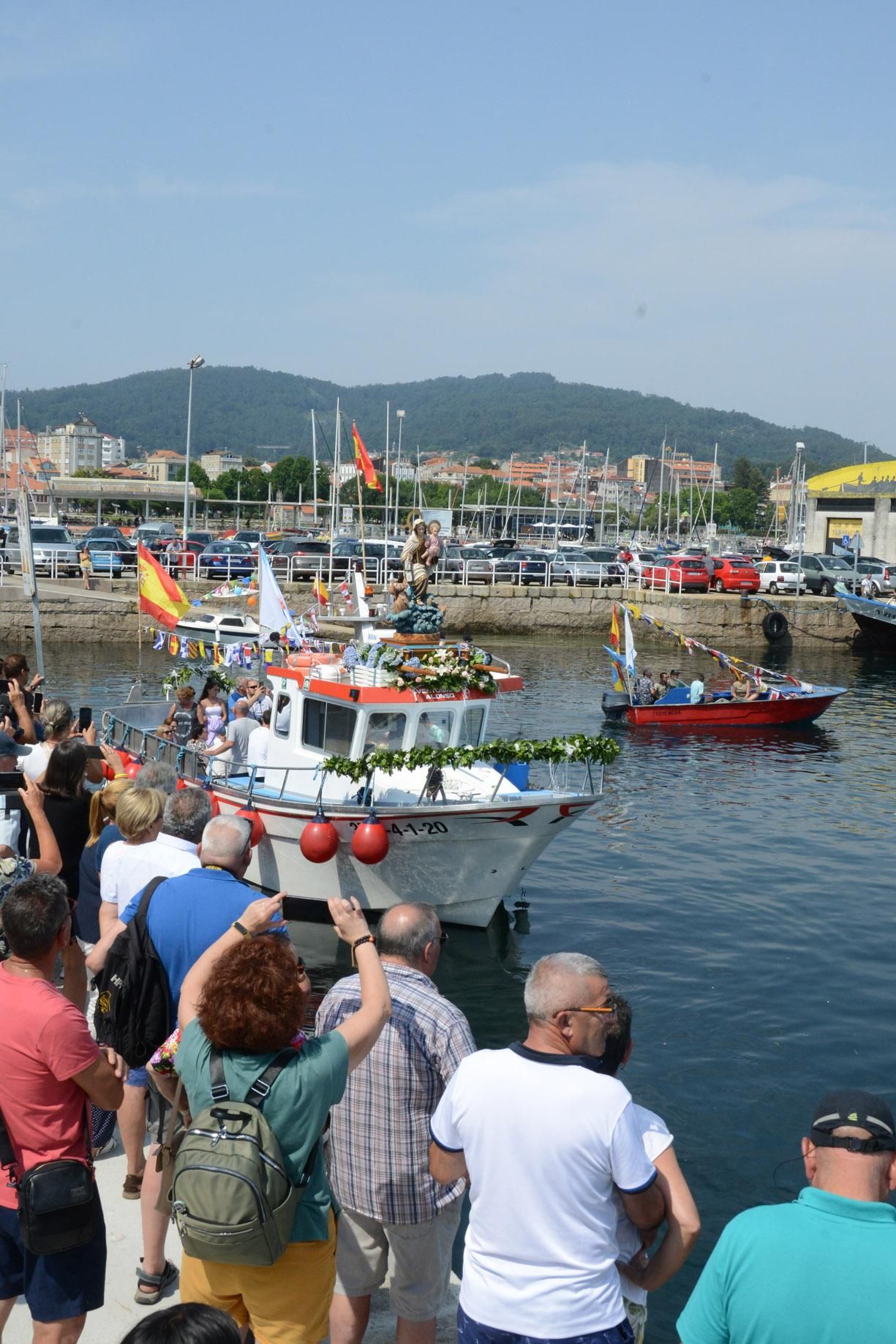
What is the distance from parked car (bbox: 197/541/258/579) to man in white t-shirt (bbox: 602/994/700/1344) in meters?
42.1

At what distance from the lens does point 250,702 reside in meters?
16.3

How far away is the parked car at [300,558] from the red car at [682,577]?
13258mm

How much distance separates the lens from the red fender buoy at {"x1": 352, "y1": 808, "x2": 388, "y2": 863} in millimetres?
12977

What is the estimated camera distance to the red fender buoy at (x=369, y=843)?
1298cm

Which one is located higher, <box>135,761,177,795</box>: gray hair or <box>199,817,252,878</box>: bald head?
→ <box>199,817,252,878</box>: bald head

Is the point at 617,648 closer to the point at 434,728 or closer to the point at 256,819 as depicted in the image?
the point at 434,728

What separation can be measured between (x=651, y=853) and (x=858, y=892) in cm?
314

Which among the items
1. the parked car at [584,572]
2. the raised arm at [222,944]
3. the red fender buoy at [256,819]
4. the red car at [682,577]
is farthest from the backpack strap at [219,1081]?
the parked car at [584,572]

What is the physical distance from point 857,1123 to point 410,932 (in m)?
1.79

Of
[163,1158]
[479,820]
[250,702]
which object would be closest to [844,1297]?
[163,1158]

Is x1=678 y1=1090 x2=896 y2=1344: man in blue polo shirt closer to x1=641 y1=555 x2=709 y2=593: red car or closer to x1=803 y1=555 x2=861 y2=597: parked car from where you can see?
x1=641 y1=555 x2=709 y2=593: red car

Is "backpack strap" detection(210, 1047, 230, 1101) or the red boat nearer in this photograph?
"backpack strap" detection(210, 1047, 230, 1101)

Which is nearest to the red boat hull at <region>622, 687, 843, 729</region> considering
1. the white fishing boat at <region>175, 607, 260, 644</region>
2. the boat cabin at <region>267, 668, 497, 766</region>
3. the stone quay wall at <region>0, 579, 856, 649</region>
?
the white fishing boat at <region>175, 607, 260, 644</region>

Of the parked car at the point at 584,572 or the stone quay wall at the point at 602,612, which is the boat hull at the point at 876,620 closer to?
the stone quay wall at the point at 602,612
